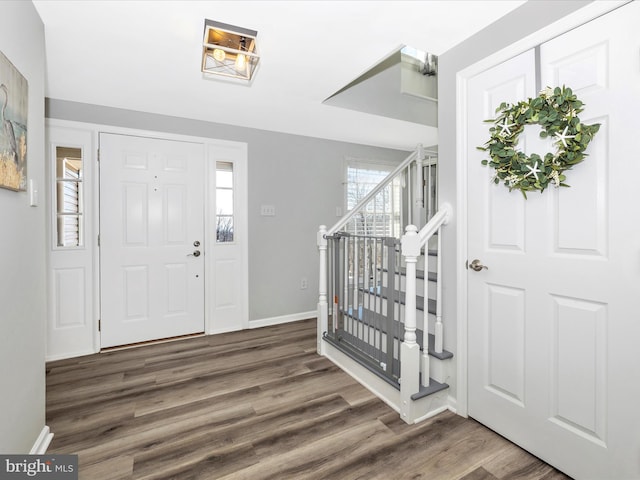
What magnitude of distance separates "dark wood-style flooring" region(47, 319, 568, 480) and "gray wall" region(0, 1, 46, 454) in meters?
0.37

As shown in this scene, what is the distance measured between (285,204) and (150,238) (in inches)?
58.7

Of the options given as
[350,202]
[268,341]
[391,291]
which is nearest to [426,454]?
[391,291]

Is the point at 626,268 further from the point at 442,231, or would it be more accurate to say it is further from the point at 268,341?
the point at 268,341

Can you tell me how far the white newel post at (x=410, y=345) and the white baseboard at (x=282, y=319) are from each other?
2.07 metres

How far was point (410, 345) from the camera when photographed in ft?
6.16

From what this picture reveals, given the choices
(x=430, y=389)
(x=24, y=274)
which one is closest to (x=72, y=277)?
(x=24, y=274)

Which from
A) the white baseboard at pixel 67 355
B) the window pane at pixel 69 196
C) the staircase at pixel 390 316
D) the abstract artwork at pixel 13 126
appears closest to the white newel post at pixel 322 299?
the staircase at pixel 390 316

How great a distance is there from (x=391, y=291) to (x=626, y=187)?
1207 millimetres

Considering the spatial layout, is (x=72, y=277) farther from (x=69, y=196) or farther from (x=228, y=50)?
(x=228, y=50)

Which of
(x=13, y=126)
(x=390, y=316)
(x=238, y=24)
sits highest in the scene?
(x=238, y=24)

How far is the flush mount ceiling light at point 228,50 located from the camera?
1.75 m

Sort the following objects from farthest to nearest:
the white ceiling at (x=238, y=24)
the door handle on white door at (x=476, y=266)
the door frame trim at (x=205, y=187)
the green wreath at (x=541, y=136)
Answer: the door frame trim at (x=205, y=187) < the door handle on white door at (x=476, y=266) < the white ceiling at (x=238, y=24) < the green wreath at (x=541, y=136)

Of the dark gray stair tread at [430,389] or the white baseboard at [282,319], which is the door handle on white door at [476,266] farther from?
the white baseboard at [282,319]

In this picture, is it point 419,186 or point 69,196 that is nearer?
point 69,196
